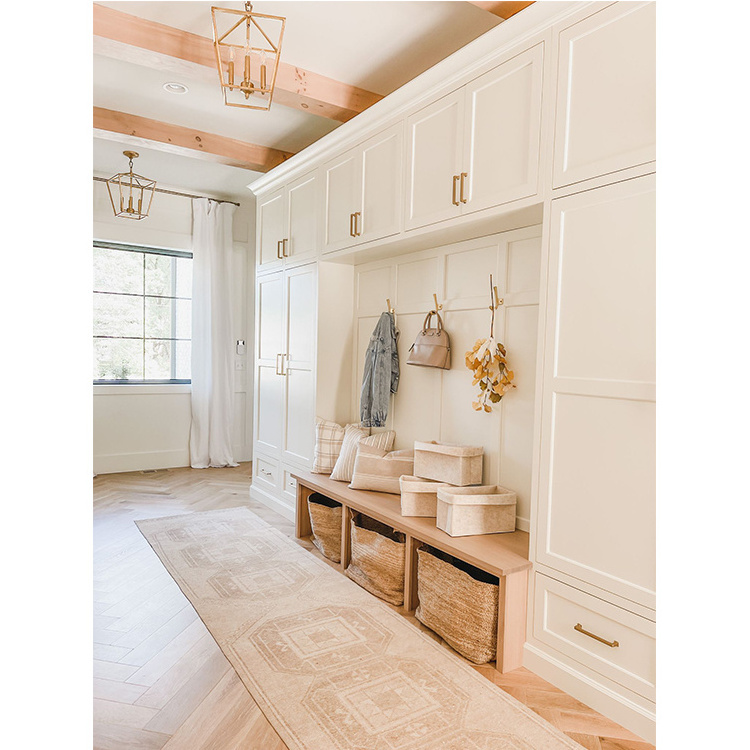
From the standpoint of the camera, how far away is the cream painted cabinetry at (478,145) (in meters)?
2.08

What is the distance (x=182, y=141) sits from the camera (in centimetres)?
387

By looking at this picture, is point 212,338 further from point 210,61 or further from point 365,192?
point 210,61

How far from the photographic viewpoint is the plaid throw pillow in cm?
348

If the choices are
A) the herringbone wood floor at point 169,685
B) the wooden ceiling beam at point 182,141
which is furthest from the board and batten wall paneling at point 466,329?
the wooden ceiling beam at point 182,141

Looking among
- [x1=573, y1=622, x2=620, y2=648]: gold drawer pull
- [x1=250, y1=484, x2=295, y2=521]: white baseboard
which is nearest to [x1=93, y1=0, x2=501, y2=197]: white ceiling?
[x1=573, y1=622, x2=620, y2=648]: gold drawer pull

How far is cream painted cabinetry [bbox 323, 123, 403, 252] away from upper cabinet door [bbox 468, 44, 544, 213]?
21.6 inches

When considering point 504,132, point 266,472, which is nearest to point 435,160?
point 504,132

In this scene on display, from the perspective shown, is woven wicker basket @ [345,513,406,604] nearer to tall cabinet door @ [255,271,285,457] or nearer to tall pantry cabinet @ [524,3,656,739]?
tall pantry cabinet @ [524,3,656,739]

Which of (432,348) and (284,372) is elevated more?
(432,348)

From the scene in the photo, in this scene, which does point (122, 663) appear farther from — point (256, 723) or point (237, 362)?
point (237, 362)

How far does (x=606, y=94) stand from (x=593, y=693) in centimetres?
191
